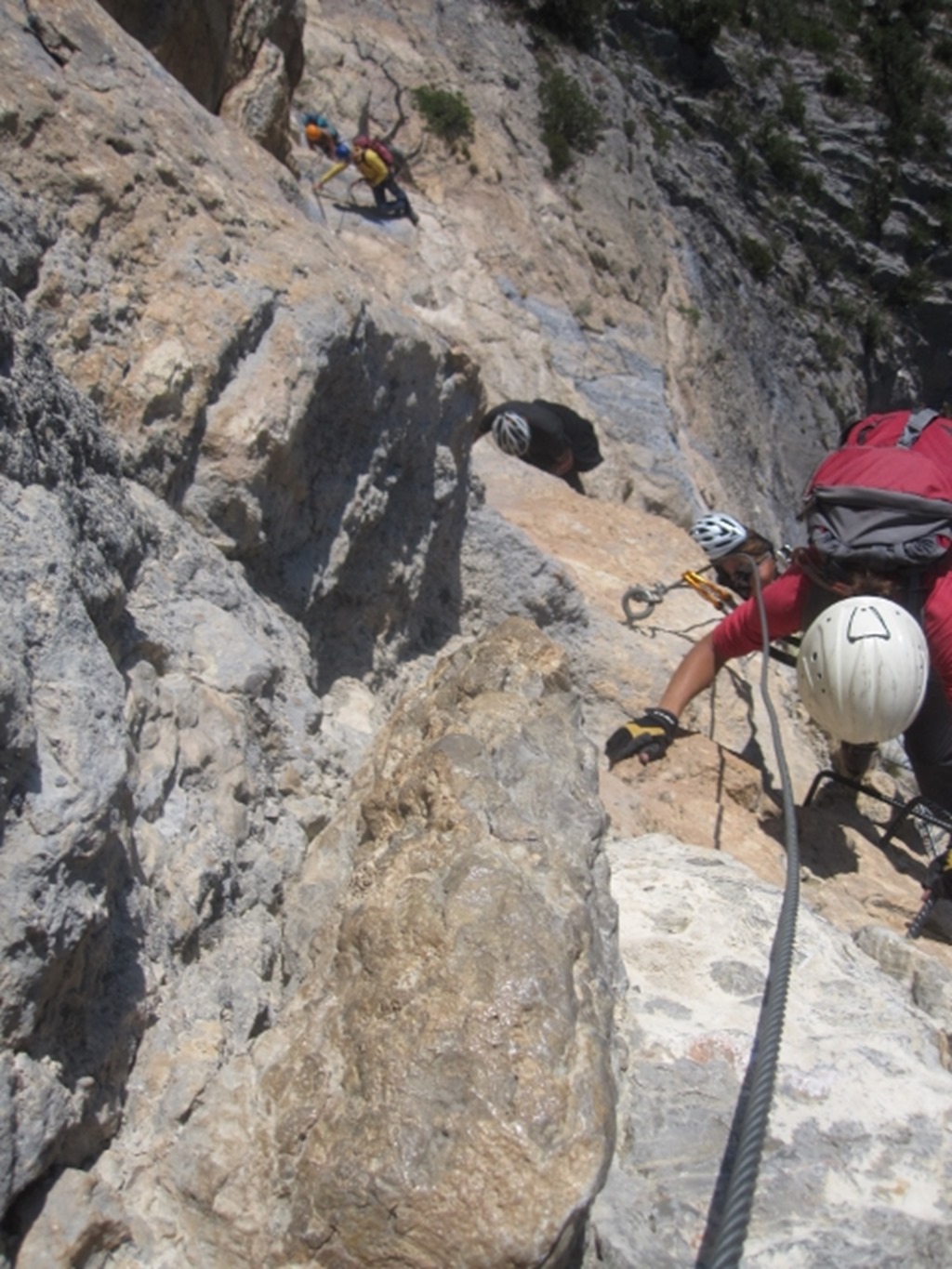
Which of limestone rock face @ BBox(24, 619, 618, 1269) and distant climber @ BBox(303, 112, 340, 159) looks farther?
distant climber @ BBox(303, 112, 340, 159)

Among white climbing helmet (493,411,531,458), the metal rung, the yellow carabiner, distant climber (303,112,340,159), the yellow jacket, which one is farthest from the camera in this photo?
distant climber (303,112,340,159)

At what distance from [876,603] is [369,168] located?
8531 mm

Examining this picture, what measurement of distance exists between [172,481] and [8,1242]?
1820 millimetres

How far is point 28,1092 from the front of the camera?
4.50ft

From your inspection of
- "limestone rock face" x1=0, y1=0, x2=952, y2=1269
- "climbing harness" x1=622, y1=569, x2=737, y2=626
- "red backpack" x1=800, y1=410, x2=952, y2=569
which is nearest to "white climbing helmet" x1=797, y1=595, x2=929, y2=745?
"red backpack" x1=800, y1=410, x2=952, y2=569

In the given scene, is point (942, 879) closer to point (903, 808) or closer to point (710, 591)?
point (903, 808)

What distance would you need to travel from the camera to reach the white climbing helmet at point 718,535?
6246 millimetres

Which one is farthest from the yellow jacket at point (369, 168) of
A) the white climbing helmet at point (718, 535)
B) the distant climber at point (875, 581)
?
the distant climber at point (875, 581)

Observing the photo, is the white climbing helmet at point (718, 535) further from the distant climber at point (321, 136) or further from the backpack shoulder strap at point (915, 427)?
the distant climber at point (321, 136)

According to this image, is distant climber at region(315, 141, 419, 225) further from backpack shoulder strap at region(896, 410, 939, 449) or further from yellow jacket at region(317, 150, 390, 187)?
backpack shoulder strap at region(896, 410, 939, 449)

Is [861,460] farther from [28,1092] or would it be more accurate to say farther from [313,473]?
[28,1092]

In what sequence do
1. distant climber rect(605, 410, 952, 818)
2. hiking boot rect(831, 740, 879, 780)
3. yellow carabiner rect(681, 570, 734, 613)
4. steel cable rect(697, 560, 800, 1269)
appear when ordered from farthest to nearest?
yellow carabiner rect(681, 570, 734, 613), hiking boot rect(831, 740, 879, 780), distant climber rect(605, 410, 952, 818), steel cable rect(697, 560, 800, 1269)

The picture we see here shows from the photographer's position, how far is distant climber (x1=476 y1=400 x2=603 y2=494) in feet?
23.5

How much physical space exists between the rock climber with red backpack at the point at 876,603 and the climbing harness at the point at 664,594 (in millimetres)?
671
